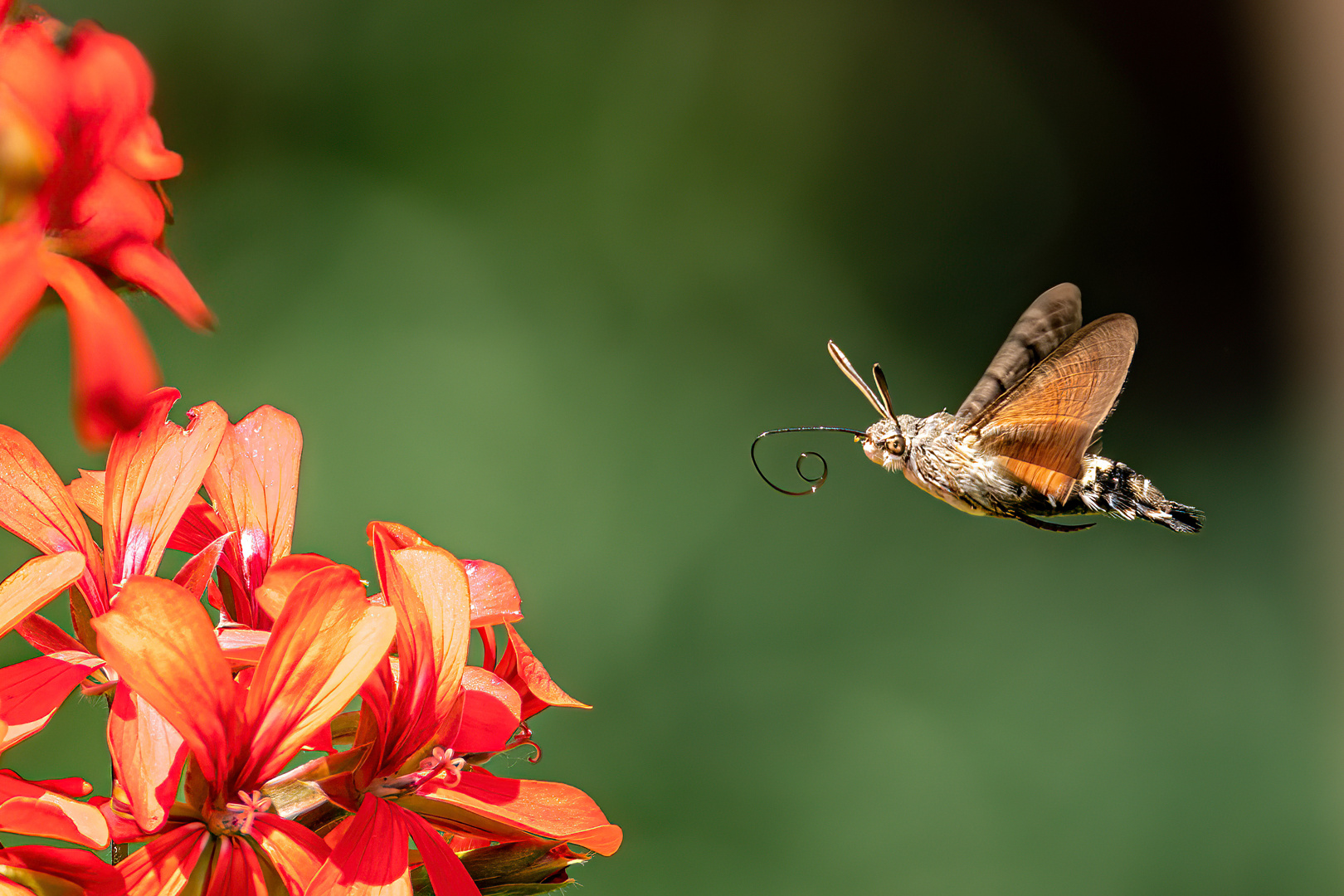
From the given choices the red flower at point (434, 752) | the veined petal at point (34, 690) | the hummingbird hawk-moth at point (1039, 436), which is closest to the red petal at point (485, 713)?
the red flower at point (434, 752)

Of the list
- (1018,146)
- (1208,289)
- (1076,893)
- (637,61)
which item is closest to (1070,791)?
(1076,893)

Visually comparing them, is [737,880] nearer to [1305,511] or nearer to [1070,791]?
[1070,791]

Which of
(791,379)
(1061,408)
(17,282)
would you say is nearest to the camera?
(17,282)

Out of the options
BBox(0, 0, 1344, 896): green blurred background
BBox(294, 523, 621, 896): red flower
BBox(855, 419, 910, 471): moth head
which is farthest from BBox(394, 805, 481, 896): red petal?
BBox(0, 0, 1344, 896): green blurred background

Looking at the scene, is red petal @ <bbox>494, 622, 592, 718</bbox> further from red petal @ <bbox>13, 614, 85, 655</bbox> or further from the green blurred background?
the green blurred background

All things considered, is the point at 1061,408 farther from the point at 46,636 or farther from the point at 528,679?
the point at 46,636

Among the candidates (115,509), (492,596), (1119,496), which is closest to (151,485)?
(115,509)

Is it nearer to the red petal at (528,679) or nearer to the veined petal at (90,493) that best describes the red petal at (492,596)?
the red petal at (528,679)
